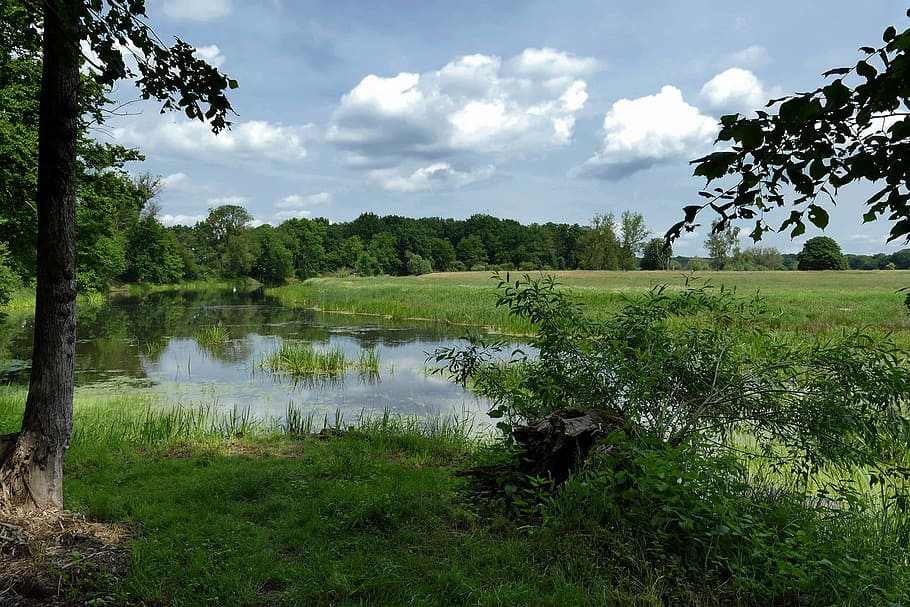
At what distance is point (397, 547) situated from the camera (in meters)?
3.70

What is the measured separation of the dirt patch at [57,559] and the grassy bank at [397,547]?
0.04 metres

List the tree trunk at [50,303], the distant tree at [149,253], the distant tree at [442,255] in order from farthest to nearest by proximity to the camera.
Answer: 1. the distant tree at [442,255]
2. the distant tree at [149,253]
3. the tree trunk at [50,303]

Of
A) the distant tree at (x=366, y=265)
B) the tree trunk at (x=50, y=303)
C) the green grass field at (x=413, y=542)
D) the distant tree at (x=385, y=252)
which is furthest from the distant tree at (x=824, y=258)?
the tree trunk at (x=50, y=303)

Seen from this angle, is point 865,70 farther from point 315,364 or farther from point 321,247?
point 321,247

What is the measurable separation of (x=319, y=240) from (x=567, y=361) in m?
96.3

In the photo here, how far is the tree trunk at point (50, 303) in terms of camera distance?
3.69 m

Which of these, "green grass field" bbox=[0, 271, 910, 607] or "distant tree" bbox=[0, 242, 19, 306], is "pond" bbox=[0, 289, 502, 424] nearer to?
"distant tree" bbox=[0, 242, 19, 306]

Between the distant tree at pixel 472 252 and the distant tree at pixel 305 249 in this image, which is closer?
the distant tree at pixel 305 249

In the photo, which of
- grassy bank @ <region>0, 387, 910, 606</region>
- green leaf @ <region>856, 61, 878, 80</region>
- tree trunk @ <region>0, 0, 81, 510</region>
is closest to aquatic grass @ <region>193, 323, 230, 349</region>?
grassy bank @ <region>0, 387, 910, 606</region>

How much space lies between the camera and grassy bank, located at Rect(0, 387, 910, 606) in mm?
3010

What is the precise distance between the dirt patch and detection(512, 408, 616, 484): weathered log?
9.31 ft

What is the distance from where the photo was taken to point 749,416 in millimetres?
4496

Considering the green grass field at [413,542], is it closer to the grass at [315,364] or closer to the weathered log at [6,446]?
the weathered log at [6,446]

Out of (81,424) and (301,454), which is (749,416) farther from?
(81,424)
